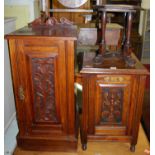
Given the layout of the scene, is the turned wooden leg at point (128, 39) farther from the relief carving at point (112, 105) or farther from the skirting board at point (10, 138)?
the skirting board at point (10, 138)

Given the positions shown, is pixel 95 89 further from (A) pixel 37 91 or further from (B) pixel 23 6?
(B) pixel 23 6

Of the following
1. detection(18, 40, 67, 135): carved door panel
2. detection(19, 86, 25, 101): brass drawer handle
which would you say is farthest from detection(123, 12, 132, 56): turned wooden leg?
detection(19, 86, 25, 101): brass drawer handle

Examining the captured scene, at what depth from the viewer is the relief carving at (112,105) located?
141 cm

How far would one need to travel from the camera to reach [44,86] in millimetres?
1400

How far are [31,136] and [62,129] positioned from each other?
26cm

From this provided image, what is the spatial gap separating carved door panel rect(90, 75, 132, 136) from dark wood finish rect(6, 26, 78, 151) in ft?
0.63

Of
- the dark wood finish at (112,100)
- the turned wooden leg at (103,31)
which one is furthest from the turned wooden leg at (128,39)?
the turned wooden leg at (103,31)

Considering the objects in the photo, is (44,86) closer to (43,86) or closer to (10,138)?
(43,86)

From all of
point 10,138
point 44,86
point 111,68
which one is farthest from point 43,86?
point 10,138

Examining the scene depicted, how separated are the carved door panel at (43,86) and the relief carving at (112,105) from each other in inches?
11.5

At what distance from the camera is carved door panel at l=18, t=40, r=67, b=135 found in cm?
131

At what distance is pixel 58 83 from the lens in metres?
1.39

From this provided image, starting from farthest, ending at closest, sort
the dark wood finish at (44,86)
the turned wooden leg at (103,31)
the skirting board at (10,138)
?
the skirting board at (10,138), the turned wooden leg at (103,31), the dark wood finish at (44,86)

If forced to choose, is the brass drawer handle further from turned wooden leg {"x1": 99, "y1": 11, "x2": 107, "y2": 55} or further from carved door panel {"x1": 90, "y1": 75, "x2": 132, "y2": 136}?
turned wooden leg {"x1": 99, "y1": 11, "x2": 107, "y2": 55}
